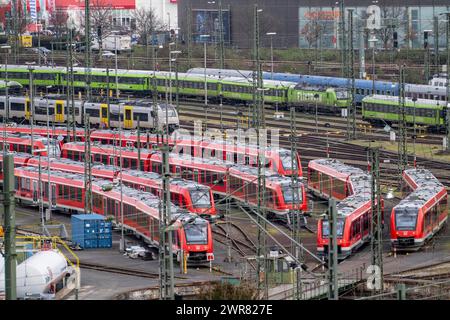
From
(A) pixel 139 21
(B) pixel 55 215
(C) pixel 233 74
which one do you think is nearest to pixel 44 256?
(B) pixel 55 215

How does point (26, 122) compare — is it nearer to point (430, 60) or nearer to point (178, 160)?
point (178, 160)

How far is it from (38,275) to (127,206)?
43.8 feet

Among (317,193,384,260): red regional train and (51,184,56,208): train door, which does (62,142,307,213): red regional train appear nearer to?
(51,184,56,208): train door

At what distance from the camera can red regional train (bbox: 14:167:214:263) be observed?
47.4 meters

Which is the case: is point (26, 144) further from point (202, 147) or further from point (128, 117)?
point (128, 117)

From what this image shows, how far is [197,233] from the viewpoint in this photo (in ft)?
156

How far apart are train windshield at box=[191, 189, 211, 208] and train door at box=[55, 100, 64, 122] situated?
92.9ft

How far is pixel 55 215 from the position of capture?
2319 inches

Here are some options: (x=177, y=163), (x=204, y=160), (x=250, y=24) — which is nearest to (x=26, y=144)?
(x=177, y=163)

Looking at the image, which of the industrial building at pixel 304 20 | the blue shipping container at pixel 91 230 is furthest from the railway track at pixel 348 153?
the industrial building at pixel 304 20

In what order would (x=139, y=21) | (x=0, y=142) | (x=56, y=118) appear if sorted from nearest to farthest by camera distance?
(x=0, y=142) < (x=56, y=118) < (x=139, y=21)

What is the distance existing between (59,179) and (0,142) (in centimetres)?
1340

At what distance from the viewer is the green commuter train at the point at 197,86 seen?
84.9 meters

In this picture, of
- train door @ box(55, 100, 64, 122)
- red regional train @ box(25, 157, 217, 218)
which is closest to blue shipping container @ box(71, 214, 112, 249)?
red regional train @ box(25, 157, 217, 218)
